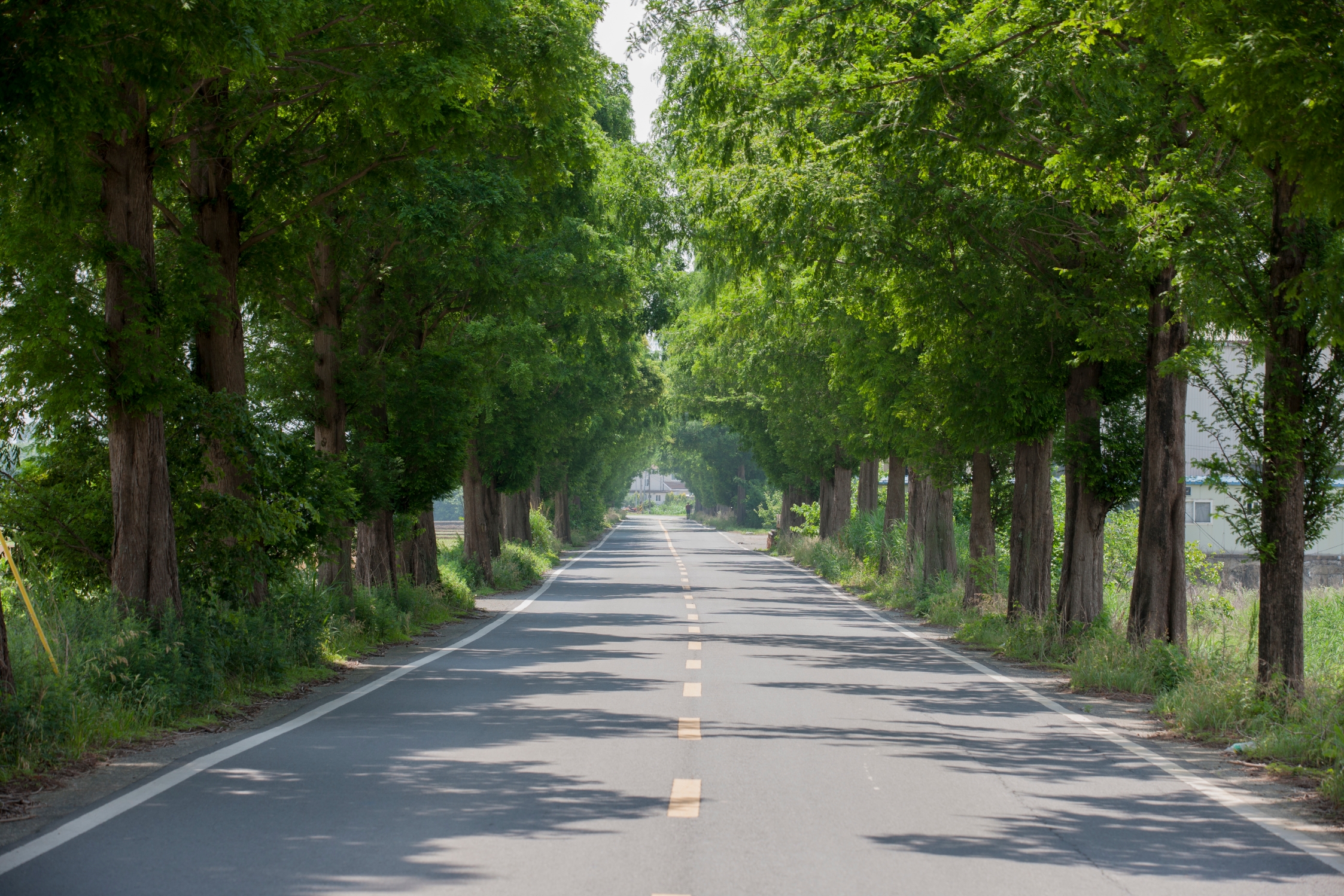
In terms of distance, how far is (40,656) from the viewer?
9703 mm

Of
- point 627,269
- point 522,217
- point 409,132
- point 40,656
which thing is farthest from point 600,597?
point 40,656

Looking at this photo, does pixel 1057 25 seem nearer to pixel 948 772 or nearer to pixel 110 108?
pixel 948 772

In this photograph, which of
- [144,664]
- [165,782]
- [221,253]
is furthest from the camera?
[221,253]

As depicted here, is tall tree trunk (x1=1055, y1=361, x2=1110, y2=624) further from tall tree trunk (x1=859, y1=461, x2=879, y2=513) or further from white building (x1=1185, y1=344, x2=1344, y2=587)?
tall tree trunk (x1=859, y1=461, x2=879, y2=513)

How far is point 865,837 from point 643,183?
53.9 ft

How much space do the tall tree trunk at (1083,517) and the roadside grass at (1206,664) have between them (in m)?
0.36

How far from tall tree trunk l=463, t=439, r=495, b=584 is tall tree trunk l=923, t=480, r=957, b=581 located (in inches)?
427

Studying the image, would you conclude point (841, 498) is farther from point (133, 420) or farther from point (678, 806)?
point (678, 806)

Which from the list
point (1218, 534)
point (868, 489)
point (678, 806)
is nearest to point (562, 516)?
point (868, 489)

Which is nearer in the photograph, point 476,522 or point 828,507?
point 476,522

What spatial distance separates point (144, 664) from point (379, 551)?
36.6 ft

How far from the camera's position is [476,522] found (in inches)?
1273

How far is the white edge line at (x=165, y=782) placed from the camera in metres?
6.25

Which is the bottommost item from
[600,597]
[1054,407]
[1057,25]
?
[600,597]
